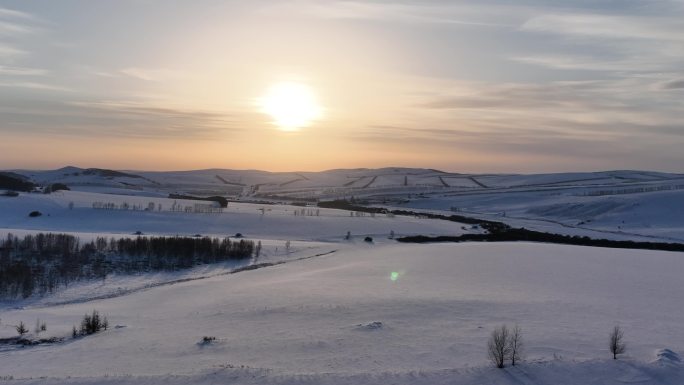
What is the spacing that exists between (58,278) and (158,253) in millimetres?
7920

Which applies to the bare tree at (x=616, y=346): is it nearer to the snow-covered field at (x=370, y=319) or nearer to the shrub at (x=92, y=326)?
the snow-covered field at (x=370, y=319)

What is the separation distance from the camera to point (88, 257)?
3503cm

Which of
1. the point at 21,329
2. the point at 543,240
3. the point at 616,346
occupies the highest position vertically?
the point at 616,346

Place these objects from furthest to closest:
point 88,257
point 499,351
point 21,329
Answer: point 88,257 → point 21,329 → point 499,351

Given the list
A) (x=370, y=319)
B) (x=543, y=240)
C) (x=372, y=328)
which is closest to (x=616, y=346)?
(x=372, y=328)

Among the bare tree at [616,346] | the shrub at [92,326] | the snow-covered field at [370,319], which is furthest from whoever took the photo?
the shrub at [92,326]

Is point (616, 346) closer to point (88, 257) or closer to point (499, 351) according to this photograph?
point (499, 351)

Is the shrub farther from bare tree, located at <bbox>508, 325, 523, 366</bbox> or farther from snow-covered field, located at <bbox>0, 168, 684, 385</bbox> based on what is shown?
bare tree, located at <bbox>508, 325, 523, 366</bbox>

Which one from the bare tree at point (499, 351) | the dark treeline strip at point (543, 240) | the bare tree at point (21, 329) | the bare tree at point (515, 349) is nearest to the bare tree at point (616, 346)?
the bare tree at point (515, 349)

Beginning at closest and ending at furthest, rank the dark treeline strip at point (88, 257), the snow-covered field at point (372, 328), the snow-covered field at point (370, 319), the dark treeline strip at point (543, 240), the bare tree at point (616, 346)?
1. the snow-covered field at point (372, 328)
2. the snow-covered field at point (370, 319)
3. the bare tree at point (616, 346)
4. the dark treeline strip at point (88, 257)
5. the dark treeline strip at point (543, 240)

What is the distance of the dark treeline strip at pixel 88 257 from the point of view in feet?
95.9

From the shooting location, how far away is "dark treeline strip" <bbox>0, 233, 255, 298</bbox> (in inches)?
1150

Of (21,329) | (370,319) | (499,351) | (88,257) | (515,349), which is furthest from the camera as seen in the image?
(88,257)

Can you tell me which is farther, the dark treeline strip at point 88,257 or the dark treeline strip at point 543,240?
the dark treeline strip at point 543,240
